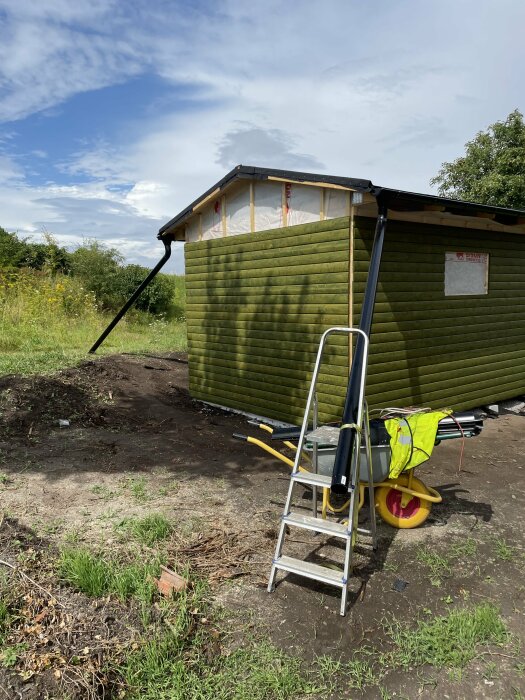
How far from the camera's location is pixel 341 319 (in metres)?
6.57

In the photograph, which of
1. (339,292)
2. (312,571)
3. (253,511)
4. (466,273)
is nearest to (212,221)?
(339,292)

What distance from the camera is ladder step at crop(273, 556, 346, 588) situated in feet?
11.1

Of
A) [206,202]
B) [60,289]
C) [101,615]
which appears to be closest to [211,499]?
[101,615]

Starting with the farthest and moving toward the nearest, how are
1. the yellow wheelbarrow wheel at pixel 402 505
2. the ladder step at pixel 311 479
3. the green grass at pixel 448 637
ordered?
A: the yellow wheelbarrow wheel at pixel 402 505, the ladder step at pixel 311 479, the green grass at pixel 448 637

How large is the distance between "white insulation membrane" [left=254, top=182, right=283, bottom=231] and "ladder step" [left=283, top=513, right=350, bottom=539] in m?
4.76

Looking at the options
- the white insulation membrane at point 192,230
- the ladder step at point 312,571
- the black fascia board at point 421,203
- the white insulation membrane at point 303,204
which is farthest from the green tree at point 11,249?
the ladder step at point 312,571

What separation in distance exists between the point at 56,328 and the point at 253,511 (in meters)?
11.0

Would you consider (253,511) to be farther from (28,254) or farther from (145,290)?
(28,254)

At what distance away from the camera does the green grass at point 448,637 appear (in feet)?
9.91

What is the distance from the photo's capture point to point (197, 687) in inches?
110

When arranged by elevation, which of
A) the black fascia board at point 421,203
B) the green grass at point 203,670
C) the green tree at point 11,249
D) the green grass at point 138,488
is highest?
the green tree at point 11,249

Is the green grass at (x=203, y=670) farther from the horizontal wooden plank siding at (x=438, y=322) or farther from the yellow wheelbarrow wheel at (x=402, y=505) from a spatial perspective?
the horizontal wooden plank siding at (x=438, y=322)

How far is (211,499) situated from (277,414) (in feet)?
9.07

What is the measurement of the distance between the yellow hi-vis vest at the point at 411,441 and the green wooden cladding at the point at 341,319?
2.31 metres
